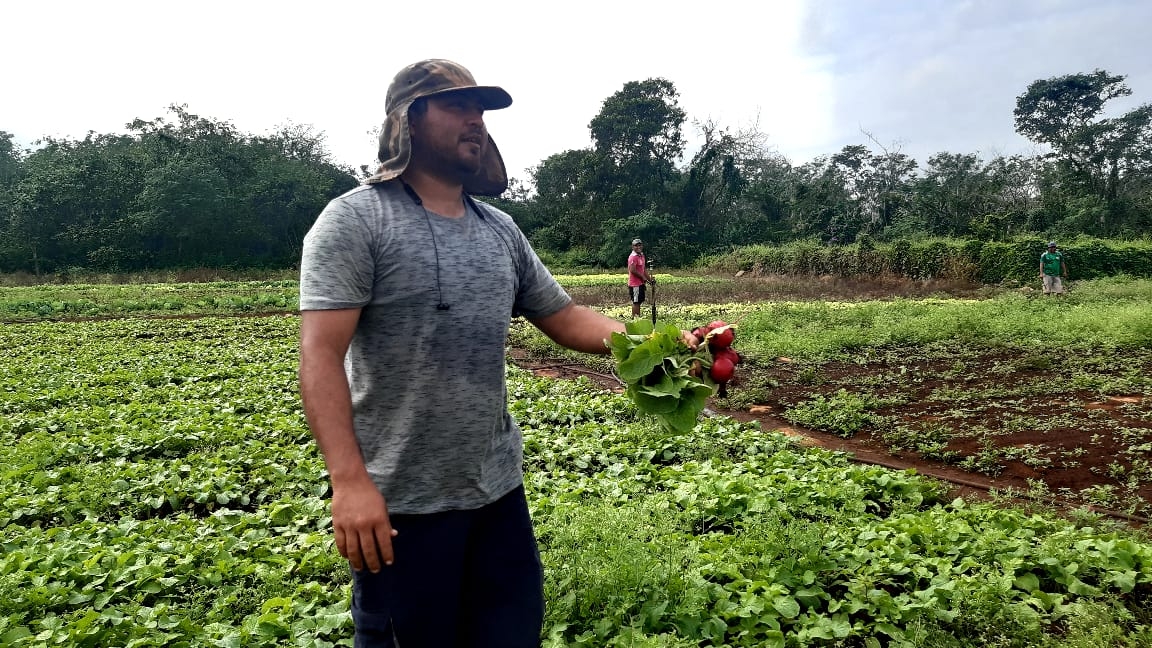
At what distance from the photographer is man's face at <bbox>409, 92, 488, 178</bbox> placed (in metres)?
1.95

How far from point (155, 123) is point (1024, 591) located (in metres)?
58.7

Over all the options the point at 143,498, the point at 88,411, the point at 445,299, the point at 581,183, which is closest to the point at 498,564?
the point at 445,299

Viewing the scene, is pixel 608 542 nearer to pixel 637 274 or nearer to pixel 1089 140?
pixel 637 274

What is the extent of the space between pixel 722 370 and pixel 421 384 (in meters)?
0.90

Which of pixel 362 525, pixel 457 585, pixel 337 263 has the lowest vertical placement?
pixel 457 585

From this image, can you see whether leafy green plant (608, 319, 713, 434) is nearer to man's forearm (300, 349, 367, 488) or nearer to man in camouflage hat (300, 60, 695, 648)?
man in camouflage hat (300, 60, 695, 648)

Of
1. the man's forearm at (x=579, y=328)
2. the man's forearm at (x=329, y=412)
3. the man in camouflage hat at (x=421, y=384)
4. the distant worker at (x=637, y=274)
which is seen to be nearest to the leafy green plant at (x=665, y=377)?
the man's forearm at (x=579, y=328)

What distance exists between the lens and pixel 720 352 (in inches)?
86.8

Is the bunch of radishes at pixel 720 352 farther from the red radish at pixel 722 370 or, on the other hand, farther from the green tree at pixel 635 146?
the green tree at pixel 635 146

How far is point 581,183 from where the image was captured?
4628cm

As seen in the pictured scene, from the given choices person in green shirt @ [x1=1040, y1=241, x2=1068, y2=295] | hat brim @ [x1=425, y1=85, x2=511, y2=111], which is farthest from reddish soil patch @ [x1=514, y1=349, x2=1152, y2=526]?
person in green shirt @ [x1=1040, y1=241, x2=1068, y2=295]

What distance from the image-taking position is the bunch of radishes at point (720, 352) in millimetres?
2127

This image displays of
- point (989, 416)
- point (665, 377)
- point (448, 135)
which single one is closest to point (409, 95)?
point (448, 135)

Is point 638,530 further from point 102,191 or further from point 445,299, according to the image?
point 102,191
